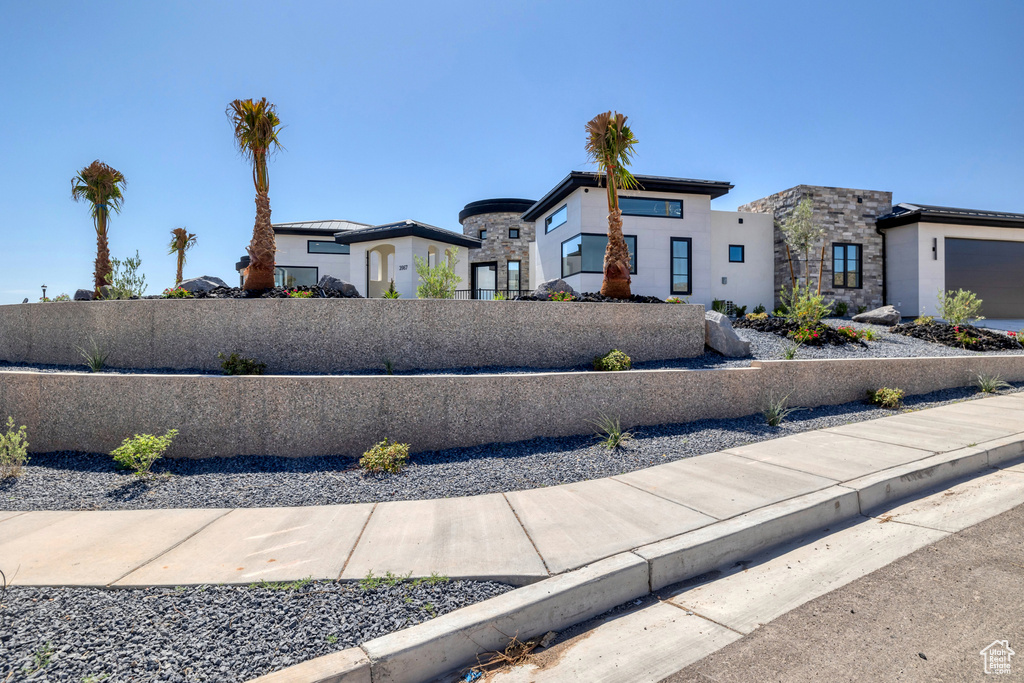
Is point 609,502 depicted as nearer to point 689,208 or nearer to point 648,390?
point 648,390

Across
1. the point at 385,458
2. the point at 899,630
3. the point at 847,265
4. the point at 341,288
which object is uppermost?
the point at 847,265

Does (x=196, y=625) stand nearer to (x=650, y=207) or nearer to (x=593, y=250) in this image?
(x=593, y=250)

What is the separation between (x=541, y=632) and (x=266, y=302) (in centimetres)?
669

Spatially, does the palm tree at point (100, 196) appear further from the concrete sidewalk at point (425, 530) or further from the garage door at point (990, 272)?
the garage door at point (990, 272)

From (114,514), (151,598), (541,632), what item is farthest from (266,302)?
(541,632)

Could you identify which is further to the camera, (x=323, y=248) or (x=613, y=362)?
(x=323, y=248)

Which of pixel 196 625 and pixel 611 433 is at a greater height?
pixel 611 433

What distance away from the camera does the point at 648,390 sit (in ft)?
23.0

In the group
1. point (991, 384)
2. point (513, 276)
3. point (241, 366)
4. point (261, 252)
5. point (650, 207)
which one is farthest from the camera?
point (513, 276)

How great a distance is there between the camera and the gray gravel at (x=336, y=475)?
4.68 meters

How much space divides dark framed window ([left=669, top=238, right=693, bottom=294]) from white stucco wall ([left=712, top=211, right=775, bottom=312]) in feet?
5.28

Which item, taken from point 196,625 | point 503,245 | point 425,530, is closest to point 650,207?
point 503,245

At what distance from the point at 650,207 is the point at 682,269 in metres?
2.52

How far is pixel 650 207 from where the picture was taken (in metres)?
16.8
